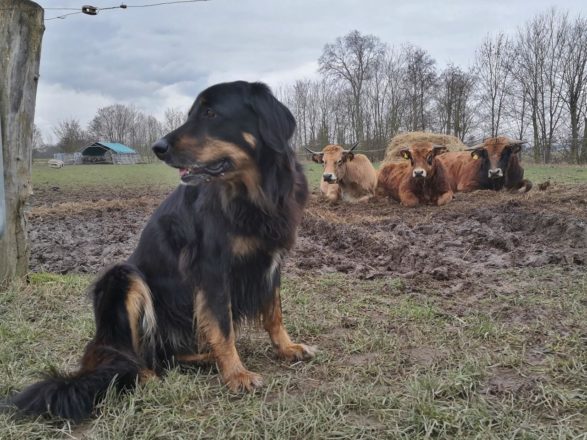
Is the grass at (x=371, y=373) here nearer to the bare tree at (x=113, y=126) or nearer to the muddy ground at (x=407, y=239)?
the muddy ground at (x=407, y=239)

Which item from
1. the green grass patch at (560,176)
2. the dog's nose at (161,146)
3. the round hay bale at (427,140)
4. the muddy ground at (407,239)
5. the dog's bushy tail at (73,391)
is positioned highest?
the round hay bale at (427,140)

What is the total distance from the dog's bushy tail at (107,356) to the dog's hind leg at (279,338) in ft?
2.58

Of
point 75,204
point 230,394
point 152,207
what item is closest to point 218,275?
point 230,394

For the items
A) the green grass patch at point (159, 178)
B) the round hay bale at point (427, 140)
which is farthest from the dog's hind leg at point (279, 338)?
the round hay bale at point (427, 140)

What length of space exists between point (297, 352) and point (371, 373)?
1.81ft

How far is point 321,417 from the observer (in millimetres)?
2240

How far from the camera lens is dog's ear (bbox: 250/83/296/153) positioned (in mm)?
2760

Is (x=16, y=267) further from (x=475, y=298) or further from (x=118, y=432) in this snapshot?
(x=475, y=298)

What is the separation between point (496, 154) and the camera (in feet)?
39.4

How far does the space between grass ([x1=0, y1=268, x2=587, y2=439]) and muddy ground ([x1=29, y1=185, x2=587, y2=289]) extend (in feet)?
3.52

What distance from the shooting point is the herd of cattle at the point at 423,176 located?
1105 cm

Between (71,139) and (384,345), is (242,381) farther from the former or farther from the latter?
(71,139)

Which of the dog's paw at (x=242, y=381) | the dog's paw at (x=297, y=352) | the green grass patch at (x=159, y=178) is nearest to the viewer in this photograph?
the dog's paw at (x=242, y=381)

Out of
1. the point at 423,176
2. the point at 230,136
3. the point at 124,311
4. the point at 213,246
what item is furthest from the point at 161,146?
the point at 423,176
